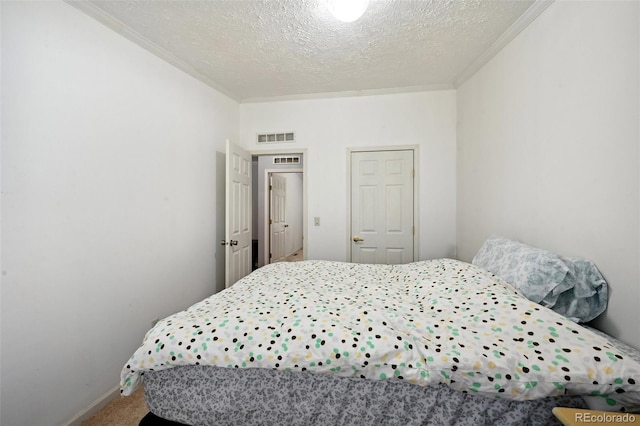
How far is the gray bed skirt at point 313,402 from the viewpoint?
94cm

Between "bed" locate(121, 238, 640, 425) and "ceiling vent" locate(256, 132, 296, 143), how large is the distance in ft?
8.13

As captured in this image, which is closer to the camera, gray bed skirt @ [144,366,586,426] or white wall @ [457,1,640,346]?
gray bed skirt @ [144,366,586,426]

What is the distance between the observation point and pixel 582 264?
129 centimetres

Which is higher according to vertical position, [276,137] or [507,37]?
[507,37]

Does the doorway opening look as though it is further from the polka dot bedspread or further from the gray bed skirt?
the gray bed skirt

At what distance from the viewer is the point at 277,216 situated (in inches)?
225

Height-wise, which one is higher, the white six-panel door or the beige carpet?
the white six-panel door

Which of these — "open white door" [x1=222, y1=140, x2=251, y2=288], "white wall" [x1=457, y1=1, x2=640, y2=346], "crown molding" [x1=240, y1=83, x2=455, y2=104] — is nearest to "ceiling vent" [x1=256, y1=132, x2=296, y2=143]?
"open white door" [x1=222, y1=140, x2=251, y2=288]

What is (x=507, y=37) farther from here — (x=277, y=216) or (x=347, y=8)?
(x=277, y=216)

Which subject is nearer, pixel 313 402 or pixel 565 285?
pixel 313 402

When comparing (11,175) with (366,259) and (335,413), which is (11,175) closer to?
(335,413)

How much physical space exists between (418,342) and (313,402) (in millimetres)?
476

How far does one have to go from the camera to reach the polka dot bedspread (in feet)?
2.93

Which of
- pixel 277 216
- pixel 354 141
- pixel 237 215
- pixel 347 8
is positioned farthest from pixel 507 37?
pixel 277 216
